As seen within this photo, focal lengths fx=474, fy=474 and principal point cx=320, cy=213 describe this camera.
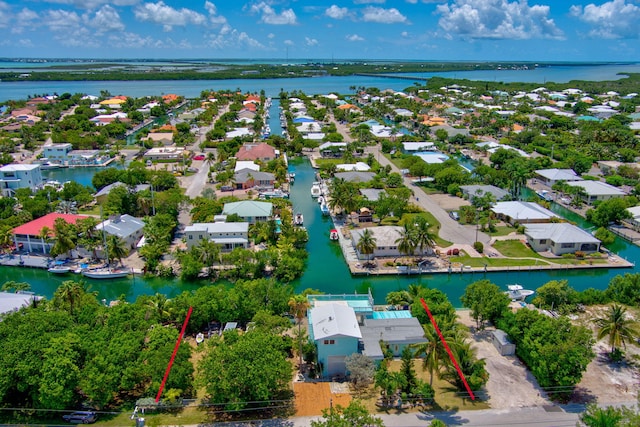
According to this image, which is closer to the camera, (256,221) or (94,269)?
(94,269)

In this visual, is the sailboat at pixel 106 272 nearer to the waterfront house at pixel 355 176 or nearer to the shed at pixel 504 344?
the shed at pixel 504 344

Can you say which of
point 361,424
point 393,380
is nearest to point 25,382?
point 361,424

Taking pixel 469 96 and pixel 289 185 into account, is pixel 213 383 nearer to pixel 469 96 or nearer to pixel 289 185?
pixel 289 185

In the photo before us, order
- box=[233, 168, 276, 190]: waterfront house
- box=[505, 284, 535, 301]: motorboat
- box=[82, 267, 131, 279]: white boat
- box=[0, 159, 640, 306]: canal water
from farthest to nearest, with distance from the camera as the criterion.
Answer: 1. box=[233, 168, 276, 190]: waterfront house
2. box=[82, 267, 131, 279]: white boat
3. box=[0, 159, 640, 306]: canal water
4. box=[505, 284, 535, 301]: motorboat

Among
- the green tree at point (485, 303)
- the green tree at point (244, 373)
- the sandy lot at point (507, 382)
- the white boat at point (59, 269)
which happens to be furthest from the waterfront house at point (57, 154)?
the sandy lot at point (507, 382)

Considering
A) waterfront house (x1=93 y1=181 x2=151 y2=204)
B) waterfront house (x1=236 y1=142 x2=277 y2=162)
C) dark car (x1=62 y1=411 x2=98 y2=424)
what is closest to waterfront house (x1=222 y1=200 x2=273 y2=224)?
waterfront house (x1=93 y1=181 x2=151 y2=204)

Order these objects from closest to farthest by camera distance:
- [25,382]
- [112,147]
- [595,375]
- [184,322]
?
[25,382], [595,375], [184,322], [112,147]

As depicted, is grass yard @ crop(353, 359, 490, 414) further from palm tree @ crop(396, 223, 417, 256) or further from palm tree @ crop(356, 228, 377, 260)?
palm tree @ crop(356, 228, 377, 260)
